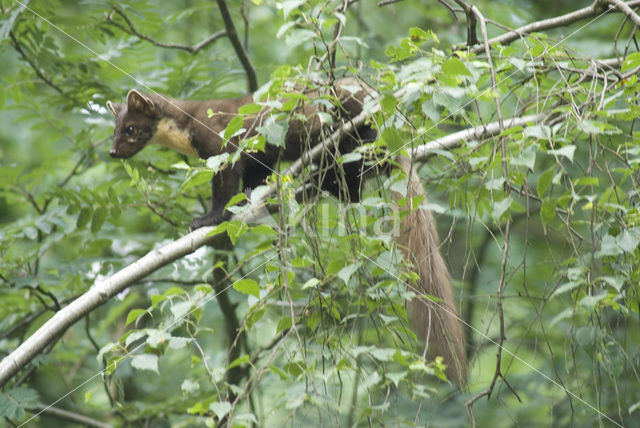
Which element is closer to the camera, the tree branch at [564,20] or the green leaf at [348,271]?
the green leaf at [348,271]

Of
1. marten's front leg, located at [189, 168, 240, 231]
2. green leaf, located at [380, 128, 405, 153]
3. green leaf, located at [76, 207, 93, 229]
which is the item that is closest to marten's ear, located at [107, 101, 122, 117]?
marten's front leg, located at [189, 168, 240, 231]

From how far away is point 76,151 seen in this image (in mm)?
5246

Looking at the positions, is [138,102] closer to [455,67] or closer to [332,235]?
[332,235]

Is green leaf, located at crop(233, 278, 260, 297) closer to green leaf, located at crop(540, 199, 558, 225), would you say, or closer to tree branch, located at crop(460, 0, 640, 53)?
green leaf, located at crop(540, 199, 558, 225)

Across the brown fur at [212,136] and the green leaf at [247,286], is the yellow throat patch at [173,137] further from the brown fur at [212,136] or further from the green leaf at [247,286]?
the green leaf at [247,286]

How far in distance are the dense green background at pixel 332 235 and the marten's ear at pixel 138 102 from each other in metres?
0.16

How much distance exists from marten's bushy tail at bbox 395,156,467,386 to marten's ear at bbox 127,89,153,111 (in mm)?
1963

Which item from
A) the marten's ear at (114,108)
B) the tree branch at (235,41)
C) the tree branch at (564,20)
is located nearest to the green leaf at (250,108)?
the tree branch at (564,20)

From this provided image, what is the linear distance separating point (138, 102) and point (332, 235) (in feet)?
8.63

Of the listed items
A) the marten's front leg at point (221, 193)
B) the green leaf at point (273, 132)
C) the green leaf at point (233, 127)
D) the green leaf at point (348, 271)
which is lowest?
the marten's front leg at point (221, 193)

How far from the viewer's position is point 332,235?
3002 millimetres

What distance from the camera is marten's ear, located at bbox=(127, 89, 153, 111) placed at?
498 cm

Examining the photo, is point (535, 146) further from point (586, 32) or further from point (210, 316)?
point (586, 32)

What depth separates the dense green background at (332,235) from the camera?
8.34 feet
